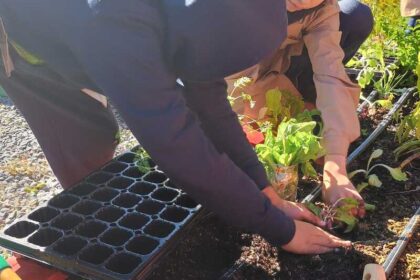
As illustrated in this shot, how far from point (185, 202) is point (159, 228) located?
0.45ft

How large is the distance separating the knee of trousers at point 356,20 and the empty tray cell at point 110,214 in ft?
4.85

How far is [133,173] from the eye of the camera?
189cm

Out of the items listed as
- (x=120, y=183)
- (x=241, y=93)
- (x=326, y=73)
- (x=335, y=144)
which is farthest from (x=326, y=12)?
(x=120, y=183)

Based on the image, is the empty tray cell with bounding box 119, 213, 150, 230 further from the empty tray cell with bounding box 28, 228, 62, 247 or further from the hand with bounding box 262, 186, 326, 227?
the hand with bounding box 262, 186, 326, 227

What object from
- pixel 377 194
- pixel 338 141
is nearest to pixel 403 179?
pixel 377 194

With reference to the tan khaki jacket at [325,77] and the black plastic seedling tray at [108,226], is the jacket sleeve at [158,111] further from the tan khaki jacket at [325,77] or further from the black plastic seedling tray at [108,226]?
the tan khaki jacket at [325,77]

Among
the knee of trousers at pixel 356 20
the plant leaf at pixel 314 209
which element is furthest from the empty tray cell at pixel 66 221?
the knee of trousers at pixel 356 20

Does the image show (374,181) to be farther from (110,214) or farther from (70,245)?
(70,245)

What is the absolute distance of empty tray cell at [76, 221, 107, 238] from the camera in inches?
62.9

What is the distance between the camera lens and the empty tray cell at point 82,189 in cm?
177

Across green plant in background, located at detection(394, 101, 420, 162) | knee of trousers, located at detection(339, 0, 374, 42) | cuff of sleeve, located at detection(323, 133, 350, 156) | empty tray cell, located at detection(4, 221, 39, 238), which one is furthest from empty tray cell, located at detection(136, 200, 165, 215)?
knee of trousers, located at detection(339, 0, 374, 42)

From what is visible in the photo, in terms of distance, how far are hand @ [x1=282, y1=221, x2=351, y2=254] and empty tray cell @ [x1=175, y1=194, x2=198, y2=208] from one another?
311mm

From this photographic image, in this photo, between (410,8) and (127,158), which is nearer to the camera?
(127,158)

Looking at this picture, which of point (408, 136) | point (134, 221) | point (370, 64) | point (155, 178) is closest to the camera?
point (134, 221)
